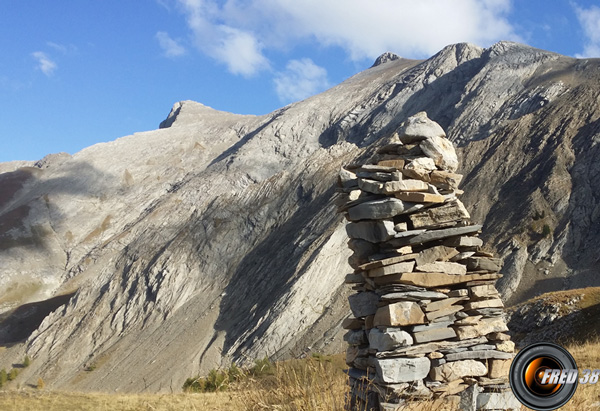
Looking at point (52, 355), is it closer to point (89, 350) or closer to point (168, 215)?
point (89, 350)

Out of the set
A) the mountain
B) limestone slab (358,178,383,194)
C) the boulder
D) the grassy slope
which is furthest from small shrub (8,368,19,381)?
the boulder

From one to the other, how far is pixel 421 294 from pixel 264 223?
61945 millimetres

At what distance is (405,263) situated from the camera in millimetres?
7688

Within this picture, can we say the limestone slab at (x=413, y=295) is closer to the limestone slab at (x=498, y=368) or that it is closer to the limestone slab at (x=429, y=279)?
the limestone slab at (x=429, y=279)

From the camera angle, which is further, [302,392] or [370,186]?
[370,186]

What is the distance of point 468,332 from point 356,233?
2.56 meters

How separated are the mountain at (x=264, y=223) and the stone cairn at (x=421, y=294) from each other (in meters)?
34.1

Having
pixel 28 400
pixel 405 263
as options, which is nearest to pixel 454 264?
pixel 405 263

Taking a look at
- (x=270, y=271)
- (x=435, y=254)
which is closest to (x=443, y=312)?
(x=435, y=254)

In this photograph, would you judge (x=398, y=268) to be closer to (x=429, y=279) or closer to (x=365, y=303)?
(x=429, y=279)

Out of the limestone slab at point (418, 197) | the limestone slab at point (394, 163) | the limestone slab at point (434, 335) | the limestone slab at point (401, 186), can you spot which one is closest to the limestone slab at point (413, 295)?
the limestone slab at point (434, 335)

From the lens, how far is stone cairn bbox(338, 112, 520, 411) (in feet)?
23.5

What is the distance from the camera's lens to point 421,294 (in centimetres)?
755

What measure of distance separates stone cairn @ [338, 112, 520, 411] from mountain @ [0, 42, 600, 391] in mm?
34092
